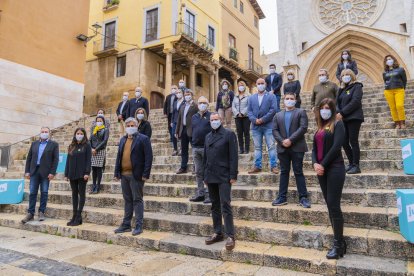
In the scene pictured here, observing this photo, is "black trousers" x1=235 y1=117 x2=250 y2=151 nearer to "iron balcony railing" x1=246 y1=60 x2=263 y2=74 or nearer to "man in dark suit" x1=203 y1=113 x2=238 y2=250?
"man in dark suit" x1=203 y1=113 x2=238 y2=250

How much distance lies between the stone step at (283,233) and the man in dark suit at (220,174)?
0.35m

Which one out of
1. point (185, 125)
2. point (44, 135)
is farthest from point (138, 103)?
point (44, 135)

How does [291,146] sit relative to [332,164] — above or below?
above

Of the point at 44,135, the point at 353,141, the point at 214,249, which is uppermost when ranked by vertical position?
the point at 44,135

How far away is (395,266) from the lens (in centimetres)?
307

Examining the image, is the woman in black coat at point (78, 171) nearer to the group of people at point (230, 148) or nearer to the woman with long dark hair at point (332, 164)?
the group of people at point (230, 148)

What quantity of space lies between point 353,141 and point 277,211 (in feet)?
6.23

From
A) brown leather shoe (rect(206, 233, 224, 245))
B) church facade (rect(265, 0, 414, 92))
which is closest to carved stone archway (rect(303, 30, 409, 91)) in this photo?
church facade (rect(265, 0, 414, 92))

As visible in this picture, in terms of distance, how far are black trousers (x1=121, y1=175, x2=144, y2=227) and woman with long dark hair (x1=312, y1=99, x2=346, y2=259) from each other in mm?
2784

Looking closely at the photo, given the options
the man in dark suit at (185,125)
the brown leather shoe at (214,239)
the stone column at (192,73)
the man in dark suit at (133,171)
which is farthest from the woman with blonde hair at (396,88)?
the stone column at (192,73)

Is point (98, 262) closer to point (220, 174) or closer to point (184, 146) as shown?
point (220, 174)

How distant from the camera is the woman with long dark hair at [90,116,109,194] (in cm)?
676

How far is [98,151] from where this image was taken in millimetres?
6840

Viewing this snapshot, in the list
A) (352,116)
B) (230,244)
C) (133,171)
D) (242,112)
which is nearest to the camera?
(230,244)
